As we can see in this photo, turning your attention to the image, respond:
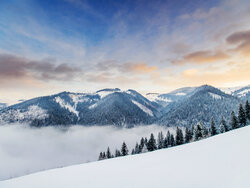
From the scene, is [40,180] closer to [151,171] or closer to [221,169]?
[151,171]

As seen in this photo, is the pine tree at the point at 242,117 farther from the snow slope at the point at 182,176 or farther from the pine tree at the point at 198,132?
the snow slope at the point at 182,176

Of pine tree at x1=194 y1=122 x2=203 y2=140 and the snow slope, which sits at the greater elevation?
the snow slope

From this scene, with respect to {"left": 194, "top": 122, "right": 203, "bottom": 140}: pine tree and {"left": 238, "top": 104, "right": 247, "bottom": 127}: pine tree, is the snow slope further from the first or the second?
{"left": 238, "top": 104, "right": 247, "bottom": 127}: pine tree

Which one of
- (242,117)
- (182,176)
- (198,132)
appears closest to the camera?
(182,176)

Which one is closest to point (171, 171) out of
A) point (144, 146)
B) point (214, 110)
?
point (144, 146)

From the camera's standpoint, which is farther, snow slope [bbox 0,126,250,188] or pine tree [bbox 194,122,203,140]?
pine tree [bbox 194,122,203,140]

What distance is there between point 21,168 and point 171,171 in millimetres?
270067

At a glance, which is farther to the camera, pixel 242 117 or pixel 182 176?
pixel 242 117

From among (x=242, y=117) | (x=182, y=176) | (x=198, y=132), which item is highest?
(x=182, y=176)

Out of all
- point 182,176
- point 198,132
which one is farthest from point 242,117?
point 182,176

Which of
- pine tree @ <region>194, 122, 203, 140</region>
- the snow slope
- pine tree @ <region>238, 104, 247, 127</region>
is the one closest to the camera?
the snow slope

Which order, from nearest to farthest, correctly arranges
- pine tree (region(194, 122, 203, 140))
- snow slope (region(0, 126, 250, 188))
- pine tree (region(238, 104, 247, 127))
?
snow slope (region(0, 126, 250, 188)) < pine tree (region(238, 104, 247, 127)) < pine tree (region(194, 122, 203, 140))

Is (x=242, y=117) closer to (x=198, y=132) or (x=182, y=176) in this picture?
(x=198, y=132)

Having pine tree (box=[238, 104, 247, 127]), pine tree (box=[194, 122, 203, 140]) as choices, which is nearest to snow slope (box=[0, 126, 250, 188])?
pine tree (box=[194, 122, 203, 140])
